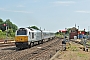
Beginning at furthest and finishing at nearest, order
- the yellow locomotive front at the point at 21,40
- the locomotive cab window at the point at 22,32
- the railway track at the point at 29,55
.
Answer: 1. the locomotive cab window at the point at 22,32
2. the yellow locomotive front at the point at 21,40
3. the railway track at the point at 29,55

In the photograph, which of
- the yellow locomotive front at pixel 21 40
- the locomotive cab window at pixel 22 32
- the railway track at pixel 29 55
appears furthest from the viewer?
the locomotive cab window at pixel 22 32

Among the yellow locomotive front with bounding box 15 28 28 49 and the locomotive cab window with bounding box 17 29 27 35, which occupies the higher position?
the locomotive cab window with bounding box 17 29 27 35

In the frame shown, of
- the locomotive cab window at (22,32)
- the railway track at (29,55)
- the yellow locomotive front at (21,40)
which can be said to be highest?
the locomotive cab window at (22,32)

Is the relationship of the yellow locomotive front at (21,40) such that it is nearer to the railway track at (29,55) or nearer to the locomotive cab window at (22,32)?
the locomotive cab window at (22,32)

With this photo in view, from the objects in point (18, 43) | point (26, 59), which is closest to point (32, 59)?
point (26, 59)

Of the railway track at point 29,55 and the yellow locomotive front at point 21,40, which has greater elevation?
the yellow locomotive front at point 21,40

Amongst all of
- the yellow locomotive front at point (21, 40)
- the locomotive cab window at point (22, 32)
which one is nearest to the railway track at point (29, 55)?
A: the yellow locomotive front at point (21, 40)

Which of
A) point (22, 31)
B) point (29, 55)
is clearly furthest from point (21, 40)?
point (29, 55)

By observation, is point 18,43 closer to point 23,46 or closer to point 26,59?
point 23,46

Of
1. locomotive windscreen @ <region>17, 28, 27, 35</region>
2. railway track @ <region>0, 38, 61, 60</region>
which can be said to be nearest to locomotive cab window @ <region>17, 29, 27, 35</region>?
locomotive windscreen @ <region>17, 28, 27, 35</region>

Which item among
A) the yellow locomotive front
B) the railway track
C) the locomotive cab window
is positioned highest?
the locomotive cab window

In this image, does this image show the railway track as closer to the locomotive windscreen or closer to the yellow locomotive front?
the yellow locomotive front

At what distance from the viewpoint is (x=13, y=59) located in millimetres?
20422

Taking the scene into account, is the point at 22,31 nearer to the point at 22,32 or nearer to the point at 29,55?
the point at 22,32
